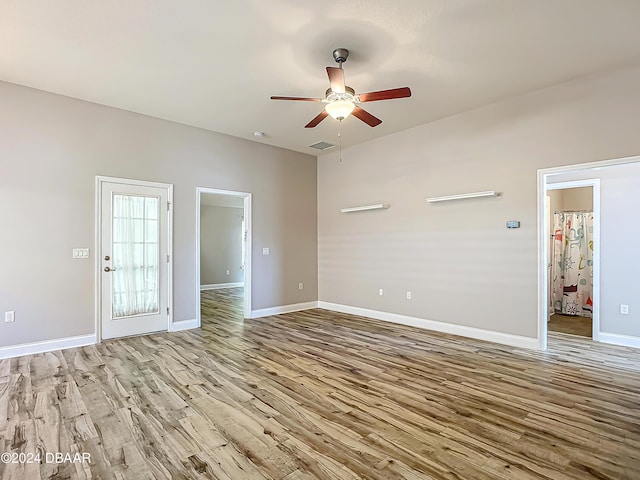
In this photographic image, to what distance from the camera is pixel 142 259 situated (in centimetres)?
499

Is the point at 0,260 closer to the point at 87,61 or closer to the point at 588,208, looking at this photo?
the point at 87,61

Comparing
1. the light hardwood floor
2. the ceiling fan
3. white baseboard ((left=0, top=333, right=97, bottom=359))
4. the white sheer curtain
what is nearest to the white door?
the white sheer curtain

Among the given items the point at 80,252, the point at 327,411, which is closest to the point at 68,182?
the point at 80,252

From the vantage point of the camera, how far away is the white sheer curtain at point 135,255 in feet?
15.6

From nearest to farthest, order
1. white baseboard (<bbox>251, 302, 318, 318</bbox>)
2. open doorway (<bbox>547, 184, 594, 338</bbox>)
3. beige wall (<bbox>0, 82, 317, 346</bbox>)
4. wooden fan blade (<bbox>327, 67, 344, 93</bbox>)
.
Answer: wooden fan blade (<bbox>327, 67, 344, 93</bbox>) < beige wall (<bbox>0, 82, 317, 346</bbox>) < open doorway (<bbox>547, 184, 594, 338</bbox>) < white baseboard (<bbox>251, 302, 318, 318</bbox>)

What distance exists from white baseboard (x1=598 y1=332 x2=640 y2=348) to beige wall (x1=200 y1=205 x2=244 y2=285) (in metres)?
9.22

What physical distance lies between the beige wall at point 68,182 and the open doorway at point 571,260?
6225 mm

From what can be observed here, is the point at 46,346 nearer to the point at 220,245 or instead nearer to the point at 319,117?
the point at 319,117

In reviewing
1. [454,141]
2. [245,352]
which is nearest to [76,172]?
[245,352]

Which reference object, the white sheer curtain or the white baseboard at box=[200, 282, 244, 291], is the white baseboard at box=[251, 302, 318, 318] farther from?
the white baseboard at box=[200, 282, 244, 291]

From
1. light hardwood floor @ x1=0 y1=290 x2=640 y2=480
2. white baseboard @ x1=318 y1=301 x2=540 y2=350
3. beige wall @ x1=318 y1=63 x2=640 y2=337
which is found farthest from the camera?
white baseboard @ x1=318 y1=301 x2=540 y2=350

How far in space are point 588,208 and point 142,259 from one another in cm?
819

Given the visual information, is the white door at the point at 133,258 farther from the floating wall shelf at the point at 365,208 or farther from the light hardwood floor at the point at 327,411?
the floating wall shelf at the point at 365,208

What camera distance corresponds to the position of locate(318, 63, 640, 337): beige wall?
3.84 metres
